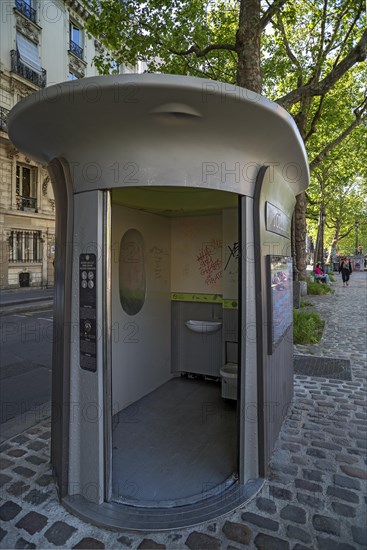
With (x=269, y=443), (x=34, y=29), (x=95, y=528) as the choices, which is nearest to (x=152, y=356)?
(x=269, y=443)

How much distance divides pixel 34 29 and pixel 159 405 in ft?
76.1

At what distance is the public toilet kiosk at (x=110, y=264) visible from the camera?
2.35 meters

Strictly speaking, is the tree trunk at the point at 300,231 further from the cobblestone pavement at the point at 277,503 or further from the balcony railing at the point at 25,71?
the balcony railing at the point at 25,71

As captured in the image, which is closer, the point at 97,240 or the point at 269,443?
the point at 97,240

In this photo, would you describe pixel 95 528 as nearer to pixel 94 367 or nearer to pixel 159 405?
pixel 94 367

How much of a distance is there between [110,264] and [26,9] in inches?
928

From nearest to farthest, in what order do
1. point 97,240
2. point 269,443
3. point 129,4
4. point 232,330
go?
point 97,240 < point 269,443 < point 232,330 < point 129,4

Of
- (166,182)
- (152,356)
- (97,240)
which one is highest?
(166,182)

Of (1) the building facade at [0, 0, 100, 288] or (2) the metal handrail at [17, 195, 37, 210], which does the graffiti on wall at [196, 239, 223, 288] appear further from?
(2) the metal handrail at [17, 195, 37, 210]

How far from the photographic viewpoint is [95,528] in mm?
2430

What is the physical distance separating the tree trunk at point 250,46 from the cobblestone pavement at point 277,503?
6.17 meters

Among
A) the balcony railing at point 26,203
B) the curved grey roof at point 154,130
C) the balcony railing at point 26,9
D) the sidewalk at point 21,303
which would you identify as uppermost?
the balcony railing at point 26,9

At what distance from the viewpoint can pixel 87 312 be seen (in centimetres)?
268

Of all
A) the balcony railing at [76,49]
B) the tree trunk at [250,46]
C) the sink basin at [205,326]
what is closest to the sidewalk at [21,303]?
the sink basin at [205,326]
